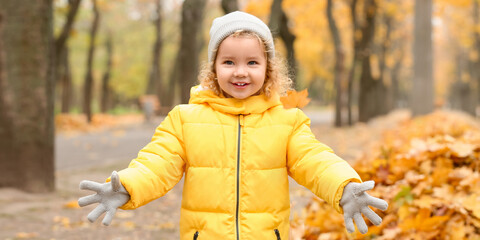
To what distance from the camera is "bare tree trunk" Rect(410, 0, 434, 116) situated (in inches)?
525

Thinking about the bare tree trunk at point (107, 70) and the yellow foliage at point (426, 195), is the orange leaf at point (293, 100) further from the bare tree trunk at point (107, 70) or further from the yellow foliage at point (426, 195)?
the bare tree trunk at point (107, 70)

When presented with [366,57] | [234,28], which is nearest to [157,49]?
[366,57]

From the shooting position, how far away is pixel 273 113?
2.43m

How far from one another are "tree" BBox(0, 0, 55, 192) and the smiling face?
14.4ft

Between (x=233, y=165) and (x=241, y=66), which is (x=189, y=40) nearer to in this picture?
(x=241, y=66)

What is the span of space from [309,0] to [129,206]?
63.7 ft

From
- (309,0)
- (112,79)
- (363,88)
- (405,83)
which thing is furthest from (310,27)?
(405,83)

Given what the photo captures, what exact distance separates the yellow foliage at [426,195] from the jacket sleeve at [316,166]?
1.18 m

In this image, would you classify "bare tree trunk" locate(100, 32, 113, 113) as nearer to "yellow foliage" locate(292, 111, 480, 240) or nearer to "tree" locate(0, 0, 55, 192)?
"tree" locate(0, 0, 55, 192)

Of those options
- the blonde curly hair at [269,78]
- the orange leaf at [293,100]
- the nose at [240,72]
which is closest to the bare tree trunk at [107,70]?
the blonde curly hair at [269,78]

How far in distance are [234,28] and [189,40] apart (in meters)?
5.72

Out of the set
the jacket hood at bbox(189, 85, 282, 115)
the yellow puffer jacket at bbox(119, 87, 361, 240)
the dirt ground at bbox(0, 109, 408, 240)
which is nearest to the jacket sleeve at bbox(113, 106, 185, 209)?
the yellow puffer jacket at bbox(119, 87, 361, 240)

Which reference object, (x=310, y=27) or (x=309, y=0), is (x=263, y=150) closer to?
(x=309, y=0)

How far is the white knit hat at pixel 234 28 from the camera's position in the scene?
233 centimetres
